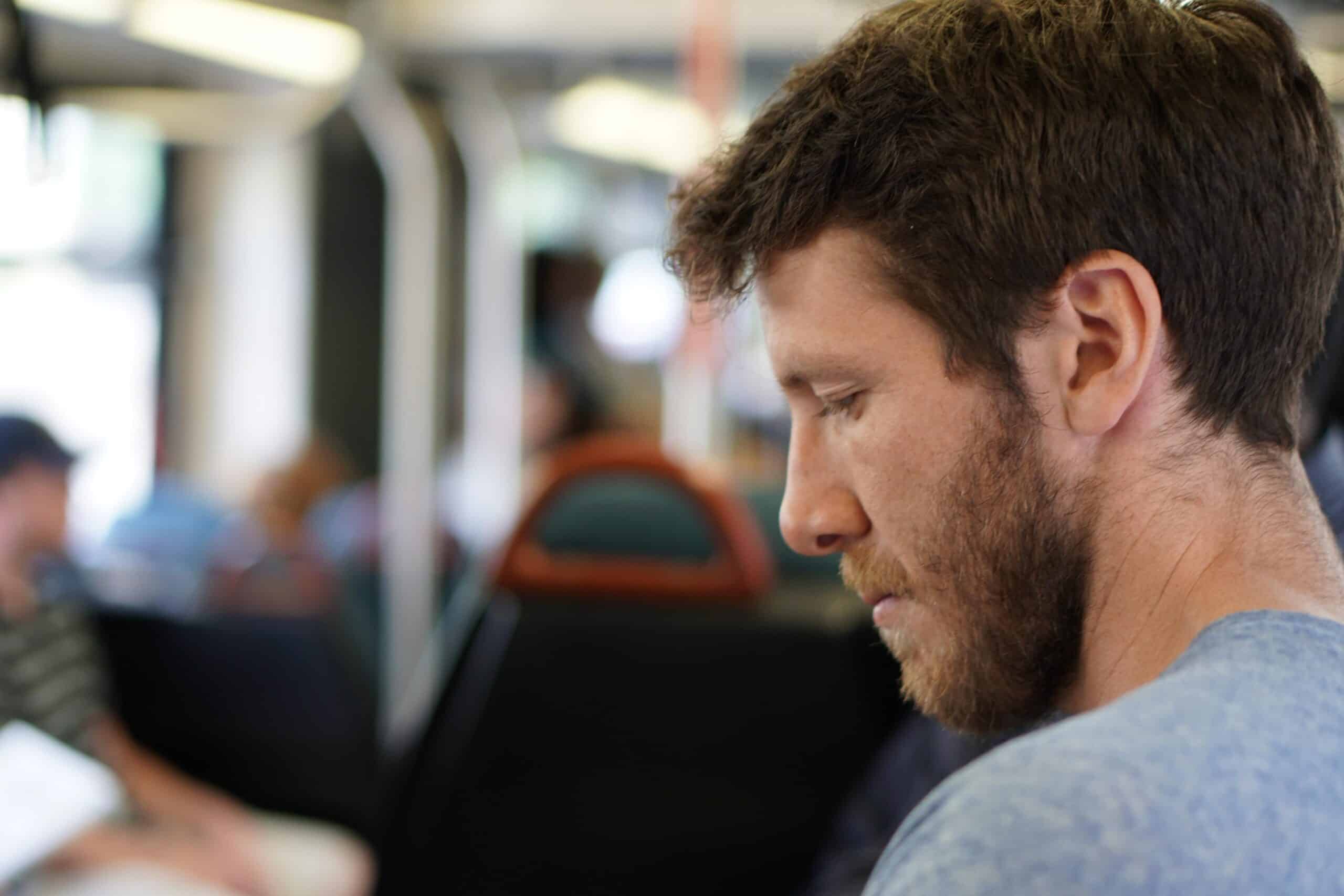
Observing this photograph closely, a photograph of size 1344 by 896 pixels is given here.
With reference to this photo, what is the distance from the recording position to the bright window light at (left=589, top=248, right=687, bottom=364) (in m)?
6.54

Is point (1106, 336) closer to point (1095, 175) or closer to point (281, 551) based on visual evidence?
point (1095, 175)

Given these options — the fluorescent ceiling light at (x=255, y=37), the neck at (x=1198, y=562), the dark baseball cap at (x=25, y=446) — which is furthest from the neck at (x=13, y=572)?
the neck at (x=1198, y=562)

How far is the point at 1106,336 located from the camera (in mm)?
652

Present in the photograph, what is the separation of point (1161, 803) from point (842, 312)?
0.31 m

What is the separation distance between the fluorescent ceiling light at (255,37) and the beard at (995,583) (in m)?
1.00

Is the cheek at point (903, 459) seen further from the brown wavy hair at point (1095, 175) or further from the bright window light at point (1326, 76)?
the bright window light at point (1326, 76)

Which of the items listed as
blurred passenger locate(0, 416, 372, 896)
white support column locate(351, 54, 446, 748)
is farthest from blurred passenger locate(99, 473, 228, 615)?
blurred passenger locate(0, 416, 372, 896)

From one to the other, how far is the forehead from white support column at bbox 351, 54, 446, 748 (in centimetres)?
302

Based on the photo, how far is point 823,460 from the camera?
0.76 metres

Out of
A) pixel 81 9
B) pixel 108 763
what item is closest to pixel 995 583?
pixel 81 9

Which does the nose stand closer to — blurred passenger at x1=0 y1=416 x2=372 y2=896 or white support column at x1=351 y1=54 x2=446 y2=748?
blurred passenger at x1=0 y1=416 x2=372 y2=896

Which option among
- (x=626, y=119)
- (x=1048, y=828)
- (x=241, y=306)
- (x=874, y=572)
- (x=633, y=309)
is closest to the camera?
(x=1048, y=828)

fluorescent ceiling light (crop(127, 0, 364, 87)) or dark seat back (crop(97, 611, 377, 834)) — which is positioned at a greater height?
fluorescent ceiling light (crop(127, 0, 364, 87))

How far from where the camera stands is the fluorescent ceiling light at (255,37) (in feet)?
4.58
